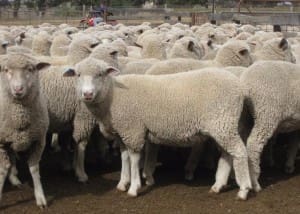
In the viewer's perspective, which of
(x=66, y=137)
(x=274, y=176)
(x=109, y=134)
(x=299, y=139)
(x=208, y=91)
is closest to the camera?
(x=208, y=91)

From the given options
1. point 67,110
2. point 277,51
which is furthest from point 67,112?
point 277,51

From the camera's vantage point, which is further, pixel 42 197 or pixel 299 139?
pixel 299 139

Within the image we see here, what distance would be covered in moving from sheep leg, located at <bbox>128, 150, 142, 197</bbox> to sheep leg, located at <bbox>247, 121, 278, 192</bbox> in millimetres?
1154

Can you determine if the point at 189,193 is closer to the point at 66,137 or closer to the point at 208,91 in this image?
the point at 208,91

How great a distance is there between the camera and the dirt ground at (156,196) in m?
4.96

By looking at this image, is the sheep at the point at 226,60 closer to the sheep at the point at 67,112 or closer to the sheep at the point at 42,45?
the sheep at the point at 67,112

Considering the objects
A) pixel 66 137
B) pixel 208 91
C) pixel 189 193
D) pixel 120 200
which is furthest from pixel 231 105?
pixel 66 137

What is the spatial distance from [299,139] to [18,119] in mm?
3437

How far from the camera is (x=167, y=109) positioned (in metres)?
5.24

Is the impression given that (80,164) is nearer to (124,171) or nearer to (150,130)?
(124,171)

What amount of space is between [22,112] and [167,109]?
4.63ft

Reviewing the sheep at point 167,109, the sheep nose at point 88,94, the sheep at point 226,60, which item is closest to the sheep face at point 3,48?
the sheep at point 226,60

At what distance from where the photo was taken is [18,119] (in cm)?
481

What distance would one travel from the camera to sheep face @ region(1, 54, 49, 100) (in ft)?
15.1
